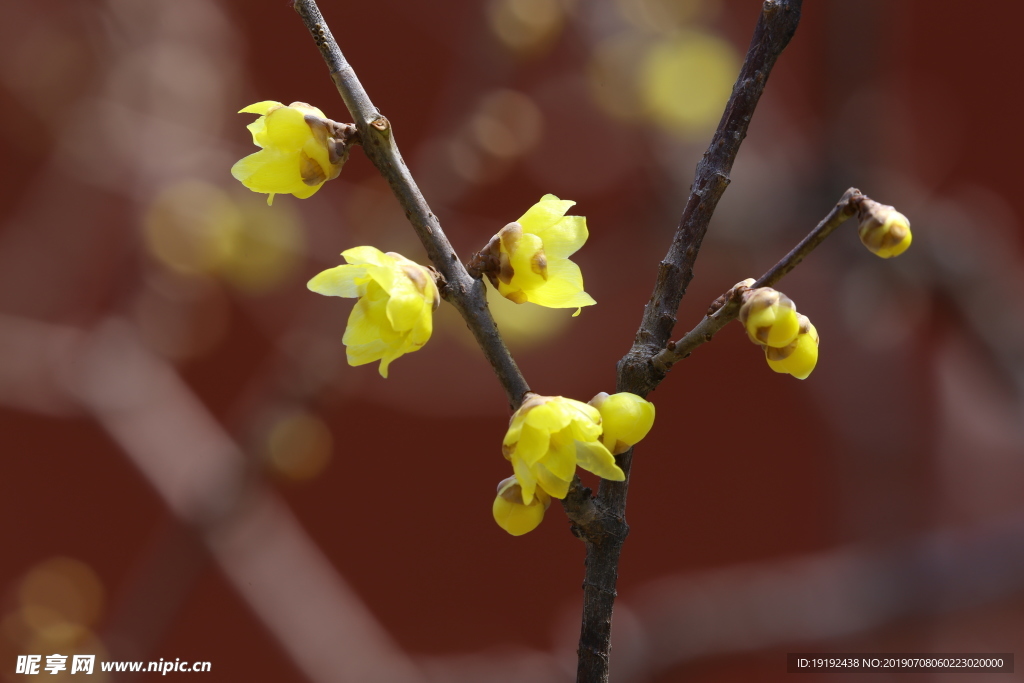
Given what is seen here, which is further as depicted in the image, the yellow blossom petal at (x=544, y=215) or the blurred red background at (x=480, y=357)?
the blurred red background at (x=480, y=357)

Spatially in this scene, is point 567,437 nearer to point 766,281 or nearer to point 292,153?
point 766,281

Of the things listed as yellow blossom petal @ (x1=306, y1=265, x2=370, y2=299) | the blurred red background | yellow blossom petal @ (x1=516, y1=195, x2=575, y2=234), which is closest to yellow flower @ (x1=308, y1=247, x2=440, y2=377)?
yellow blossom petal @ (x1=306, y1=265, x2=370, y2=299)

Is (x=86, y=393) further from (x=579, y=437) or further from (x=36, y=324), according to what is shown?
(x=579, y=437)

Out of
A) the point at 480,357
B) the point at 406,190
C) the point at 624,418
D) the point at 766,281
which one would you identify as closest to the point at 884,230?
the point at 766,281

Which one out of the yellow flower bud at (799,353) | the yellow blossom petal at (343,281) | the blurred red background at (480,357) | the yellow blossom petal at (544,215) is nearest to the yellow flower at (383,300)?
the yellow blossom petal at (343,281)

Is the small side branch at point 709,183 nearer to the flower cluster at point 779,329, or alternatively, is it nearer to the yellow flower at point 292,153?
the flower cluster at point 779,329
